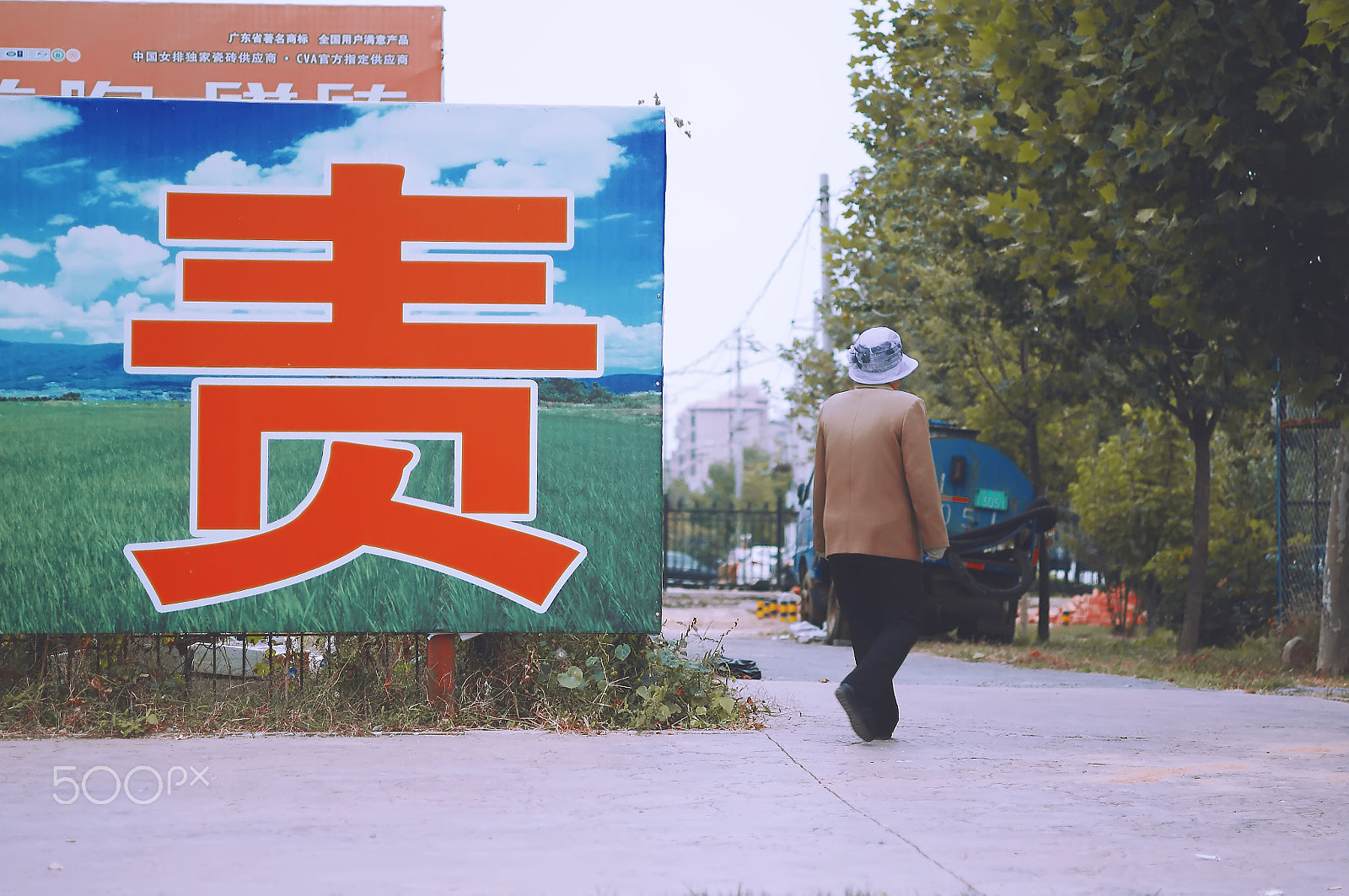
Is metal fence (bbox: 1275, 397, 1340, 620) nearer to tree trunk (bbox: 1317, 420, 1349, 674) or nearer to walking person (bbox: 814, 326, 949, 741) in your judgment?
tree trunk (bbox: 1317, 420, 1349, 674)

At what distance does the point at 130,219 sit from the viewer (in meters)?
6.84

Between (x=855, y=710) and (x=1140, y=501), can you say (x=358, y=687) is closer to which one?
(x=855, y=710)

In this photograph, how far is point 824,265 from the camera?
24469 millimetres

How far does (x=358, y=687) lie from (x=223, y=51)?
15.3ft

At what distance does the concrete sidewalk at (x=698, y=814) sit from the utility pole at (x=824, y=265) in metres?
16.1

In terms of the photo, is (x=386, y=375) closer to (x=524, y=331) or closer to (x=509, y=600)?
(x=524, y=331)

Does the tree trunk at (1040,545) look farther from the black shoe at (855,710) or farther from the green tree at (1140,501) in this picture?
the black shoe at (855,710)

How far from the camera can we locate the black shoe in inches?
251

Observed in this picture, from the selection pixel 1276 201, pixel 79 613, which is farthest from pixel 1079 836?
pixel 1276 201

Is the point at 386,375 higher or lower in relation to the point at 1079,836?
higher

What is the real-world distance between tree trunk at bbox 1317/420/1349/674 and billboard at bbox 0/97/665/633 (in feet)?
24.8

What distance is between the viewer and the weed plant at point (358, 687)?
655 cm

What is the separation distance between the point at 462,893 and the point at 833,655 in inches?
407

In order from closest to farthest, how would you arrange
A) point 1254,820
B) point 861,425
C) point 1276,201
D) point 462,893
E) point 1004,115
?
point 462,893 < point 1254,820 < point 861,425 < point 1276,201 < point 1004,115
